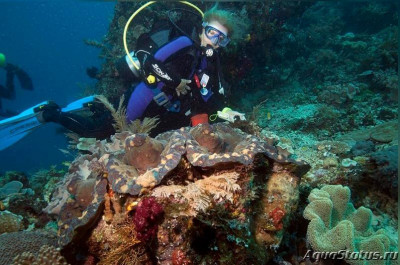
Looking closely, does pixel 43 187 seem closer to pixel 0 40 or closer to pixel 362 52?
pixel 362 52

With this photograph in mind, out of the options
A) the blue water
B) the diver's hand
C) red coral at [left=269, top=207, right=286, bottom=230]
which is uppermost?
the blue water

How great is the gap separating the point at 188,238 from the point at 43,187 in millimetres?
5271

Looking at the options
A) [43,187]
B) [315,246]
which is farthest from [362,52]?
Answer: [43,187]

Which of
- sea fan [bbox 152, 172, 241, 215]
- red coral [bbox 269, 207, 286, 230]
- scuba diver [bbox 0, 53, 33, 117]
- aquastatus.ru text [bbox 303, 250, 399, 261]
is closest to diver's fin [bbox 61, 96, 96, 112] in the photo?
sea fan [bbox 152, 172, 241, 215]

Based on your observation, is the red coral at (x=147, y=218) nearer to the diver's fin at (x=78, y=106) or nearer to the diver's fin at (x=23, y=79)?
the diver's fin at (x=78, y=106)

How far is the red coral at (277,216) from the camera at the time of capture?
7.93 ft

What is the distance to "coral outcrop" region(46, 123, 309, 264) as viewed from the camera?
1.98m

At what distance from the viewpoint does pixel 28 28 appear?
94.2 metres

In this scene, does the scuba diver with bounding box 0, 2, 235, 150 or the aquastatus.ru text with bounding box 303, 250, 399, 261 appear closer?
the aquastatus.ru text with bounding box 303, 250, 399, 261

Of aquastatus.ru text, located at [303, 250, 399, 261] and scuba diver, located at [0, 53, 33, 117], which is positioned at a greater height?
scuba diver, located at [0, 53, 33, 117]

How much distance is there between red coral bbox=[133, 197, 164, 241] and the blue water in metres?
76.1

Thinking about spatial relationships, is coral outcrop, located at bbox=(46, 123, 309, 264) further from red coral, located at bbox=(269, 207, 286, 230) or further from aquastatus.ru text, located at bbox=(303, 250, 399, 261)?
aquastatus.ru text, located at bbox=(303, 250, 399, 261)

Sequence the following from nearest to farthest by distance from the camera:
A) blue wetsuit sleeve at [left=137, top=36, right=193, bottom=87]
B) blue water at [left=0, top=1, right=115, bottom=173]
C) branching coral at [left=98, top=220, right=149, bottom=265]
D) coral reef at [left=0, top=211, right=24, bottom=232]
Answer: branching coral at [left=98, top=220, right=149, bottom=265], coral reef at [left=0, top=211, right=24, bottom=232], blue wetsuit sleeve at [left=137, top=36, right=193, bottom=87], blue water at [left=0, top=1, right=115, bottom=173]

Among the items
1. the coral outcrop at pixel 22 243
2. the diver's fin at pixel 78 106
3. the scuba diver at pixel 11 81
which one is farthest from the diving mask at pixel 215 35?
the scuba diver at pixel 11 81
